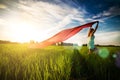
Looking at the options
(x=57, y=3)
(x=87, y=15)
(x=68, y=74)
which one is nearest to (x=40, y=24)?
(x=57, y=3)

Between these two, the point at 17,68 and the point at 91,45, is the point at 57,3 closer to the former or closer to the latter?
the point at 91,45

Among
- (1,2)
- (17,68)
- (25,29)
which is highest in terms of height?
(1,2)

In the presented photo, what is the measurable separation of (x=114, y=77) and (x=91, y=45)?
58.6 inches

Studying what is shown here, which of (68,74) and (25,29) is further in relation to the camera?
(25,29)

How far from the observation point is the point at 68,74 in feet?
7.42

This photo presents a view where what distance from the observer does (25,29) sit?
3.05 metres

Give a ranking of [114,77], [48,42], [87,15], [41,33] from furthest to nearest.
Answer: [87,15] < [41,33] < [48,42] < [114,77]

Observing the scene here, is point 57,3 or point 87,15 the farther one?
point 87,15

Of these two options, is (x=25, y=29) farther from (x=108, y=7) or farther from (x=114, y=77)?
(x=108, y=7)

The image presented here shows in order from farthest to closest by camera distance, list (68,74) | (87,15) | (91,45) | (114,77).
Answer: (91,45), (87,15), (114,77), (68,74)

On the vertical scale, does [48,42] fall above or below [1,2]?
below

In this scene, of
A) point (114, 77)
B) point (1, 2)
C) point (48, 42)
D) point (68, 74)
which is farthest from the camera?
point (1, 2)

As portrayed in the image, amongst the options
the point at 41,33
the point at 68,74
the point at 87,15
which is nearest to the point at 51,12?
the point at 41,33

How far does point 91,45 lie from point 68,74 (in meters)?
1.76
